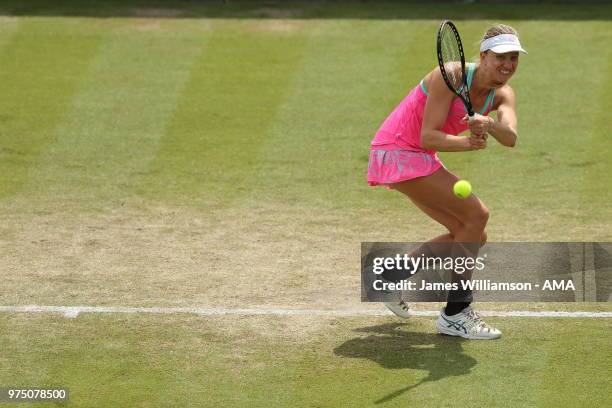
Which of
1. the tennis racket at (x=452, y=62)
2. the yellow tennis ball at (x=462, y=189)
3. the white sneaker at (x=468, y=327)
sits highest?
the tennis racket at (x=452, y=62)

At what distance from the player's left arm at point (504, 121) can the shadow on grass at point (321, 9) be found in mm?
7820

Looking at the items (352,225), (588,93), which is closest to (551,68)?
(588,93)

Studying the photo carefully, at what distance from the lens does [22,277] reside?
9234 mm

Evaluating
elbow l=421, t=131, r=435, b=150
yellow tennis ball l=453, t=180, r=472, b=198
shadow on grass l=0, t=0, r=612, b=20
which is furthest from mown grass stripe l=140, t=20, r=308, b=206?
yellow tennis ball l=453, t=180, r=472, b=198

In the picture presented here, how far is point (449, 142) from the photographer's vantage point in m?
7.59

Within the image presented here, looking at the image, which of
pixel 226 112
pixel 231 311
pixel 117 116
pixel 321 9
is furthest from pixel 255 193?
pixel 321 9

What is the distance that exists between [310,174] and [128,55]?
385 cm

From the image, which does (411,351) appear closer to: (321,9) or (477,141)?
(477,141)

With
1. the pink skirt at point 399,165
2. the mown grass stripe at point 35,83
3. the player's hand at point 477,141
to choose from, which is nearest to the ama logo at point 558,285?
the pink skirt at point 399,165

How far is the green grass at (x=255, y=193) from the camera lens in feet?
24.5

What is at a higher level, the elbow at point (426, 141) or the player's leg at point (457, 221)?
the elbow at point (426, 141)

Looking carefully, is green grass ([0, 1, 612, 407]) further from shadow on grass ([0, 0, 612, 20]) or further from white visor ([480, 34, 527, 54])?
white visor ([480, 34, 527, 54])

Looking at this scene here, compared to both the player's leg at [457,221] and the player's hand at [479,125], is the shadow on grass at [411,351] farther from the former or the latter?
the player's hand at [479,125]

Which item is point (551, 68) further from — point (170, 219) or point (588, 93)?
point (170, 219)
